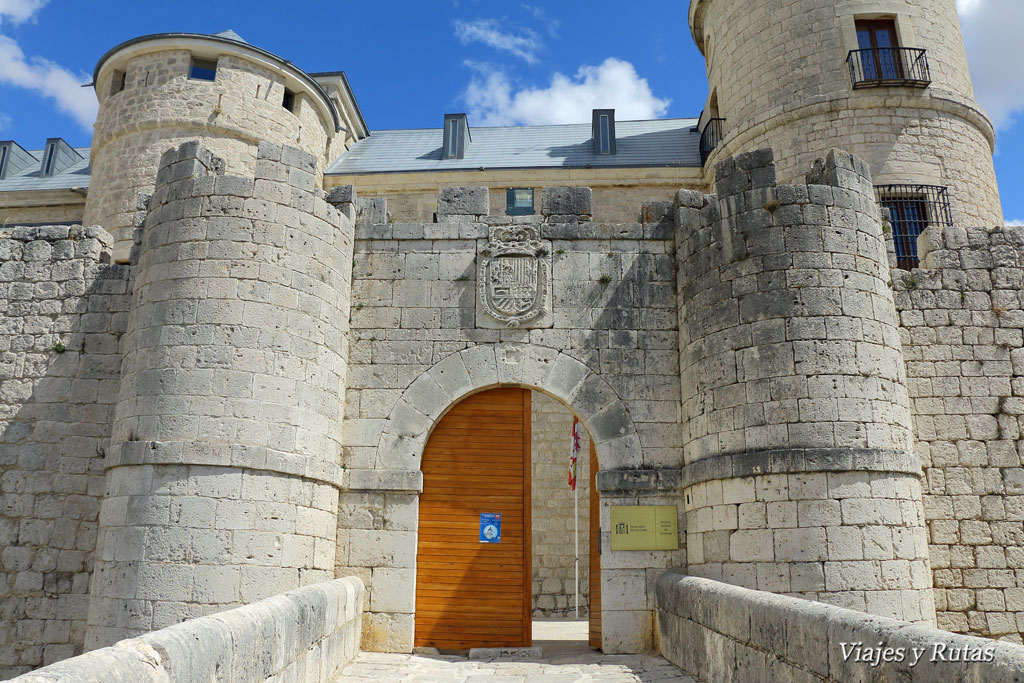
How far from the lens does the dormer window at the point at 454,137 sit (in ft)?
58.2

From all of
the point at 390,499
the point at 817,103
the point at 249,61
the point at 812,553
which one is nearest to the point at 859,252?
the point at 812,553

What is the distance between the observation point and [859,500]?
6.51 metres

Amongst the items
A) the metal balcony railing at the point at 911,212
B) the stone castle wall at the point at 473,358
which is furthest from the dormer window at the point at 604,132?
the stone castle wall at the point at 473,358

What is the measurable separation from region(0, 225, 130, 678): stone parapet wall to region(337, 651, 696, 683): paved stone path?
10.1 ft

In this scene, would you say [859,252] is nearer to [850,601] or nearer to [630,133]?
[850,601]

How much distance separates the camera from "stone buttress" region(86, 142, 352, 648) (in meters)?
6.23

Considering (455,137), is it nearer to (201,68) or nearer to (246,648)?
(201,68)

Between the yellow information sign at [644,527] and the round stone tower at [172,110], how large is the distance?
1132 centimetres

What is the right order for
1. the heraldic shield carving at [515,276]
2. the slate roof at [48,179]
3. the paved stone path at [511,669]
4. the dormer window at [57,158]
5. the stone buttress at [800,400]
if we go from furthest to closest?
the dormer window at [57,158] < the slate roof at [48,179] < the heraldic shield carving at [515,276] < the stone buttress at [800,400] < the paved stone path at [511,669]

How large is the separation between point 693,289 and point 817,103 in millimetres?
7319

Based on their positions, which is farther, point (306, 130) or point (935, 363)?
point (306, 130)

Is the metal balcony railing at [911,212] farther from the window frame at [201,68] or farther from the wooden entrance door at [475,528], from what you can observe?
the window frame at [201,68]

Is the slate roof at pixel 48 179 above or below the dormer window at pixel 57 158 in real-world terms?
below

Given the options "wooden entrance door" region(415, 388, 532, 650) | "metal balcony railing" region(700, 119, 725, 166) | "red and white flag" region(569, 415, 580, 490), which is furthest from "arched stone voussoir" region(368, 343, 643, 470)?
"metal balcony railing" region(700, 119, 725, 166)
